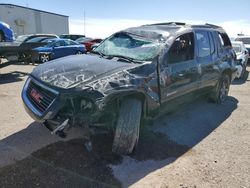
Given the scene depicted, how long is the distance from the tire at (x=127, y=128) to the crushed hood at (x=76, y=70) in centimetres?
53

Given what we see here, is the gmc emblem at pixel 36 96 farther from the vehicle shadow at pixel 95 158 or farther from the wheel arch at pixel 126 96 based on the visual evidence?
the wheel arch at pixel 126 96

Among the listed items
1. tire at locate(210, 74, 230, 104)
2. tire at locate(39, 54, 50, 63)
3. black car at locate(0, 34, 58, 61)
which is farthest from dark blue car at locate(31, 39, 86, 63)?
tire at locate(210, 74, 230, 104)

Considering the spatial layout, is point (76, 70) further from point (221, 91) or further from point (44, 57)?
point (44, 57)

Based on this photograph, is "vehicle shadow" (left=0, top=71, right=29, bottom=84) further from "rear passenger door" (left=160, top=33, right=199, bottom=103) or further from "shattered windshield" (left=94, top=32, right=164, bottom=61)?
"rear passenger door" (left=160, top=33, right=199, bottom=103)

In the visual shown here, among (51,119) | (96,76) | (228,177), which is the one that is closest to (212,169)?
(228,177)

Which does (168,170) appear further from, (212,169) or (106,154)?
(106,154)

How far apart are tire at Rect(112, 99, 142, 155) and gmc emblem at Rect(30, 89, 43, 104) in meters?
1.13

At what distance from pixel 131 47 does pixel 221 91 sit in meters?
3.37

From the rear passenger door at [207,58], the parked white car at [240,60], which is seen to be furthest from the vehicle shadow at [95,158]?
the parked white car at [240,60]

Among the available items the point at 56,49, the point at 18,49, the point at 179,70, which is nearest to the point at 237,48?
the point at 179,70

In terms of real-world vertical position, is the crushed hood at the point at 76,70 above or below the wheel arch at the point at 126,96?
above

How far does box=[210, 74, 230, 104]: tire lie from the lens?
261 inches

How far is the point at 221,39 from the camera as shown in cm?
661

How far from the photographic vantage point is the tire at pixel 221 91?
6619 millimetres
